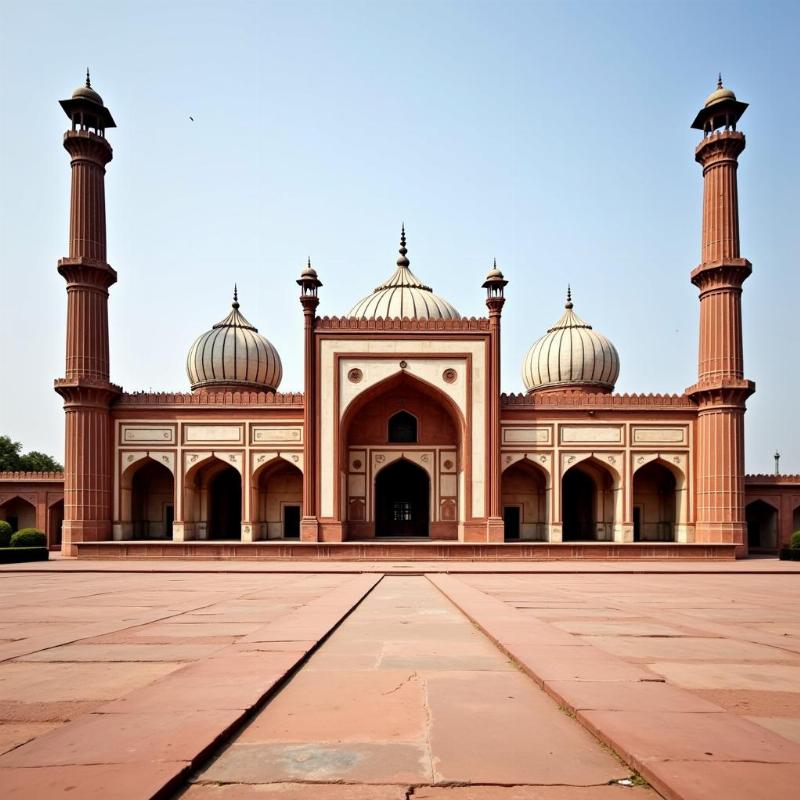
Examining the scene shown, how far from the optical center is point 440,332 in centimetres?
1755

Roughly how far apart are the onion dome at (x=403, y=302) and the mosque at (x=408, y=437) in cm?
307

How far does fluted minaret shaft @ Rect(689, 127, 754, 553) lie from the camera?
1688 centimetres

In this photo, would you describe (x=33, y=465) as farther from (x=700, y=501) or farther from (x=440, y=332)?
(x=700, y=501)

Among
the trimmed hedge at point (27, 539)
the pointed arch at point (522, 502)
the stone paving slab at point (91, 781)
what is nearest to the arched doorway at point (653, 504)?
the pointed arch at point (522, 502)

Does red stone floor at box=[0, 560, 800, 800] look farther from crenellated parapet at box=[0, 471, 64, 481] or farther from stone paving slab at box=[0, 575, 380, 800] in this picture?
crenellated parapet at box=[0, 471, 64, 481]

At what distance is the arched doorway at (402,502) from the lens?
19.8 m

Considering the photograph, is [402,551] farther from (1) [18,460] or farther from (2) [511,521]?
(1) [18,460]

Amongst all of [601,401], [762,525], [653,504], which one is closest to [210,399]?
[601,401]

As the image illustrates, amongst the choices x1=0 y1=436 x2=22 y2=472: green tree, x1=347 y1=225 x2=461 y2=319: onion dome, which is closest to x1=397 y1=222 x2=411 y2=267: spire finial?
x1=347 y1=225 x2=461 y2=319: onion dome

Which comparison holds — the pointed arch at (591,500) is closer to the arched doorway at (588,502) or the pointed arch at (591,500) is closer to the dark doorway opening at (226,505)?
the arched doorway at (588,502)

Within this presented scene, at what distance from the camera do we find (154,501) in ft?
63.7

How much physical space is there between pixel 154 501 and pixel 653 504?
13351 mm

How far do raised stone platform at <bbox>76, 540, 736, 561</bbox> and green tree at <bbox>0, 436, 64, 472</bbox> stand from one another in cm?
2226

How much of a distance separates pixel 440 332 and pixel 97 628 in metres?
13.1
